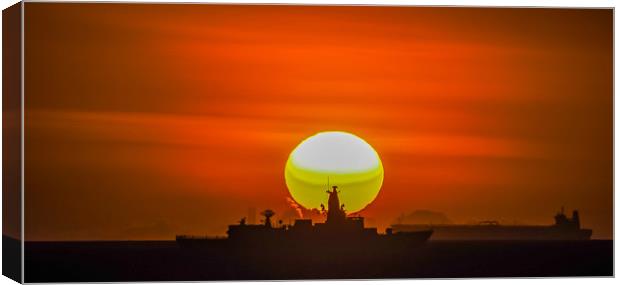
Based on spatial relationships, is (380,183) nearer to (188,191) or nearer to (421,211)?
(421,211)

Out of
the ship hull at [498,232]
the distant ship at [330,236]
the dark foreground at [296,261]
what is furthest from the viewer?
the ship hull at [498,232]

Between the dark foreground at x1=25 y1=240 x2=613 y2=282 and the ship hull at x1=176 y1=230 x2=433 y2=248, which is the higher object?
the ship hull at x1=176 y1=230 x2=433 y2=248

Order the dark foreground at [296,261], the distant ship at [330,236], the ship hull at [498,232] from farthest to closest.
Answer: the ship hull at [498,232], the distant ship at [330,236], the dark foreground at [296,261]

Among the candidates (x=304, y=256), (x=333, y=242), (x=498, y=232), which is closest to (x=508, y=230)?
(x=498, y=232)

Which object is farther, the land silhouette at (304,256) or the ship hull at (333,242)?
the ship hull at (333,242)

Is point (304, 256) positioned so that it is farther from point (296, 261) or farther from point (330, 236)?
point (330, 236)

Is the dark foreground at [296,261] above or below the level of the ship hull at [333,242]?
below
